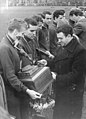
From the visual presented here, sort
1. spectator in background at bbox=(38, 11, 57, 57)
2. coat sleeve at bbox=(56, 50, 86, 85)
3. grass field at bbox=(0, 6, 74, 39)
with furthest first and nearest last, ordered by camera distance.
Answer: grass field at bbox=(0, 6, 74, 39) < spectator in background at bbox=(38, 11, 57, 57) < coat sleeve at bbox=(56, 50, 86, 85)

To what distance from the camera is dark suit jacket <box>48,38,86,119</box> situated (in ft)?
8.95

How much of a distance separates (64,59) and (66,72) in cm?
15

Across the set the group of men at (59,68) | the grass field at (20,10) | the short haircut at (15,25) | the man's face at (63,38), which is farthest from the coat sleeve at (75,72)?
the grass field at (20,10)

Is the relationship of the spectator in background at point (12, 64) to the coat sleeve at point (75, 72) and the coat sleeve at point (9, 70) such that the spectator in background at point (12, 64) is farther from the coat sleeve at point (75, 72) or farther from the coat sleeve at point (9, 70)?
the coat sleeve at point (75, 72)

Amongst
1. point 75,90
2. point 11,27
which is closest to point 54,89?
Result: point 75,90

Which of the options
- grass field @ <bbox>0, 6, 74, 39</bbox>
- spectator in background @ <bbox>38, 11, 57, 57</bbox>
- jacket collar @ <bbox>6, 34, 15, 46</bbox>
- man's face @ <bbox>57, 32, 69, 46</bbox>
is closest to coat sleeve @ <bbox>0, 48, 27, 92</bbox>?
jacket collar @ <bbox>6, 34, 15, 46</bbox>

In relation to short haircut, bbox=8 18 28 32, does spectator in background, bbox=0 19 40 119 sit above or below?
below

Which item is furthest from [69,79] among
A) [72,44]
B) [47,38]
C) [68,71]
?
[47,38]

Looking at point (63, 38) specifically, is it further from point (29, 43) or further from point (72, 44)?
point (29, 43)

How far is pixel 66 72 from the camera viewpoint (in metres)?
2.83

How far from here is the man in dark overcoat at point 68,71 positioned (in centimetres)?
273

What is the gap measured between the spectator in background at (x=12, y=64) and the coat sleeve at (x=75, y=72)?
0.46 m

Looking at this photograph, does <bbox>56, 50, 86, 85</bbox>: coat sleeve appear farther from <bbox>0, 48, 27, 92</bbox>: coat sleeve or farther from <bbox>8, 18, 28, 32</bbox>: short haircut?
<bbox>8, 18, 28, 32</bbox>: short haircut

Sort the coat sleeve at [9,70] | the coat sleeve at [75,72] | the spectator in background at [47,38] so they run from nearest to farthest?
the coat sleeve at [9,70] < the coat sleeve at [75,72] < the spectator in background at [47,38]
